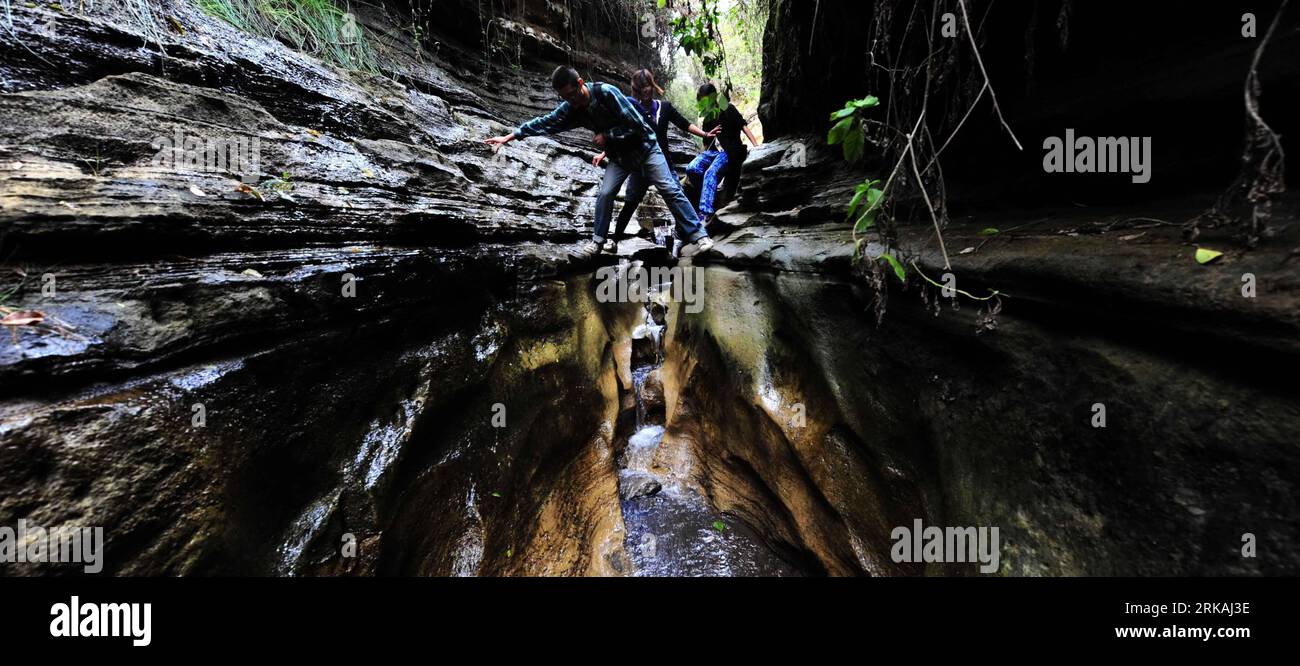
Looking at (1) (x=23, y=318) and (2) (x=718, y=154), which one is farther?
(2) (x=718, y=154)

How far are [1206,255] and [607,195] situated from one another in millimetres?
4669

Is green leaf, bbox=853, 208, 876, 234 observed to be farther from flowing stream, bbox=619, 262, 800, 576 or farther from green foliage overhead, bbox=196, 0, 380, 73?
green foliage overhead, bbox=196, 0, 380, 73

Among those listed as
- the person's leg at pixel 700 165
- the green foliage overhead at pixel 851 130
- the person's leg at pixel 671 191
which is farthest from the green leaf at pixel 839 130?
the person's leg at pixel 700 165

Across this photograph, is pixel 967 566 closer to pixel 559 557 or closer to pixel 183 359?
pixel 559 557

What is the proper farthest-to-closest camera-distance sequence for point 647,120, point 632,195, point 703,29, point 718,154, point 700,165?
point 700,165, point 718,154, point 632,195, point 647,120, point 703,29

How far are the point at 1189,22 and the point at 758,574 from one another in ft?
14.8

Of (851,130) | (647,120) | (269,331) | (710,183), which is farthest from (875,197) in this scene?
(710,183)

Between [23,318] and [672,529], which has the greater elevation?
[23,318]

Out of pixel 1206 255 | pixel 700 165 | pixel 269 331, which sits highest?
pixel 700 165

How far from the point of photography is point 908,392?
271cm

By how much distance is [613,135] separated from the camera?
4590mm

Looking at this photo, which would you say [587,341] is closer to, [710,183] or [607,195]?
[607,195]

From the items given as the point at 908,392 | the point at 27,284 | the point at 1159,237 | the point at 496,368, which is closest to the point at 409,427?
the point at 496,368

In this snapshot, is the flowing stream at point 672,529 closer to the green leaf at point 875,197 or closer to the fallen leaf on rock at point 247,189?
the green leaf at point 875,197
